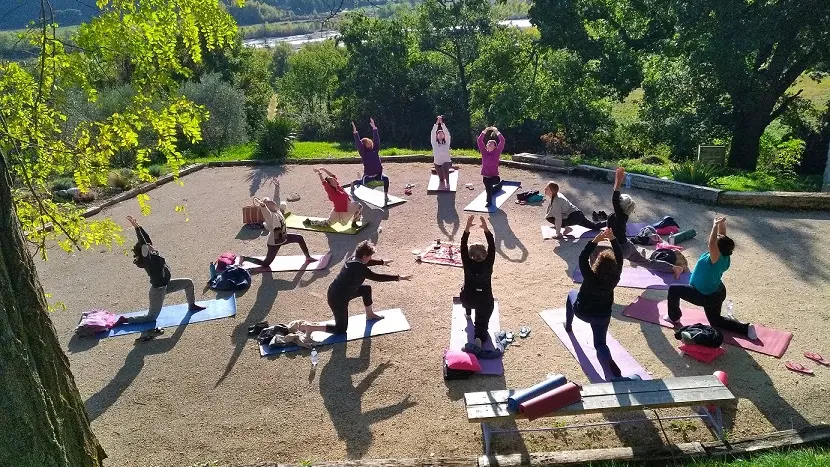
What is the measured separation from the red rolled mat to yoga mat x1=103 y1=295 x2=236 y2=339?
536cm

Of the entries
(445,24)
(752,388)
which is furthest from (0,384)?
(445,24)

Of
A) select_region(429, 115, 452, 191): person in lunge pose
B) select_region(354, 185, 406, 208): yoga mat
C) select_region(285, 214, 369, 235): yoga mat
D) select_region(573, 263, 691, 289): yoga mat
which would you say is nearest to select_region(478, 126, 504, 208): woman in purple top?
select_region(429, 115, 452, 191): person in lunge pose

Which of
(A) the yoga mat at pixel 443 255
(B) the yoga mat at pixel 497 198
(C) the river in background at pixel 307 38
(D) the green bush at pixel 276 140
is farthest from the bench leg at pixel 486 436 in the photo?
(D) the green bush at pixel 276 140

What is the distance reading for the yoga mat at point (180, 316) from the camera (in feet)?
29.7

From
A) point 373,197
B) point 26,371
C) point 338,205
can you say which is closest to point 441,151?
point 373,197

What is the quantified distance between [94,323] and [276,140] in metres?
10.8

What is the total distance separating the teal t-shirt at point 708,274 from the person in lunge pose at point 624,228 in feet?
6.75

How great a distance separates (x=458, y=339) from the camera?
26.7ft

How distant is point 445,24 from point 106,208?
16.9m

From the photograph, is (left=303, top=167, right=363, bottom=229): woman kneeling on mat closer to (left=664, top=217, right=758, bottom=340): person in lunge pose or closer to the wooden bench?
(left=664, top=217, right=758, bottom=340): person in lunge pose

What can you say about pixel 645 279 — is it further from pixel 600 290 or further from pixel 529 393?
pixel 529 393

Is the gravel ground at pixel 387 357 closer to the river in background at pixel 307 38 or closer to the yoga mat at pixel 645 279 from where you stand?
the yoga mat at pixel 645 279

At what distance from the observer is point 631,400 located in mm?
5902

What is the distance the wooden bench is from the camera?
229 inches
